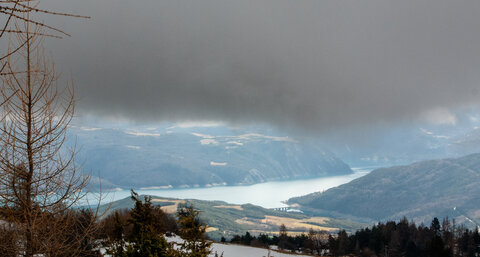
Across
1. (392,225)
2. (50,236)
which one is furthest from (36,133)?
(392,225)

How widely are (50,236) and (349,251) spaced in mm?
87046

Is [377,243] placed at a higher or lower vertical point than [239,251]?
lower

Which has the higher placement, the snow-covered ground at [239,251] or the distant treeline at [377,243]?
the snow-covered ground at [239,251]

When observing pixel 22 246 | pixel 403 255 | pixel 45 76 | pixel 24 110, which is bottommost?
pixel 403 255

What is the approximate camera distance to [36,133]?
288 inches

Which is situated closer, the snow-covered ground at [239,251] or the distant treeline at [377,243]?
the snow-covered ground at [239,251]

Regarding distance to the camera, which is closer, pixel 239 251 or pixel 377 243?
pixel 239 251

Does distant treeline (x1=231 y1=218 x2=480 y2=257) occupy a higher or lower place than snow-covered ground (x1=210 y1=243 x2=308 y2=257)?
lower

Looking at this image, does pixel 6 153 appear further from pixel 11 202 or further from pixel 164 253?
pixel 164 253

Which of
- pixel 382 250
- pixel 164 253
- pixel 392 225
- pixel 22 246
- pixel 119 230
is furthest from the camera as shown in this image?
pixel 392 225

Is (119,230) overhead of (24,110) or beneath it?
beneath

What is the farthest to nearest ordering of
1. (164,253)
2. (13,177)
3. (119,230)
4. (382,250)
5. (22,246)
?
(382,250) → (119,230) → (164,253) → (22,246) → (13,177)

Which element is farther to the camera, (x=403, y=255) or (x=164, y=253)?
(x=403, y=255)

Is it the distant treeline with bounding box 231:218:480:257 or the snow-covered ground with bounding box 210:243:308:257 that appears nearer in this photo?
the snow-covered ground with bounding box 210:243:308:257
